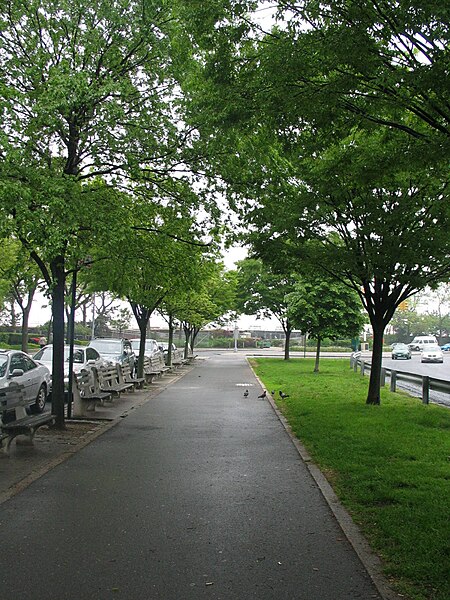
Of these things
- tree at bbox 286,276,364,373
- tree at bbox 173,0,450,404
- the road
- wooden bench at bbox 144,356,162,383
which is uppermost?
tree at bbox 173,0,450,404

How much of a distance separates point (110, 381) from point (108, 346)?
9146 mm

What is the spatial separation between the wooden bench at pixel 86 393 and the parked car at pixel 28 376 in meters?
0.91

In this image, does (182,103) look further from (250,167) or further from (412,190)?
(412,190)

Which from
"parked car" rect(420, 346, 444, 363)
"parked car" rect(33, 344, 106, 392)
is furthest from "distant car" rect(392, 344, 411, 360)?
"parked car" rect(33, 344, 106, 392)

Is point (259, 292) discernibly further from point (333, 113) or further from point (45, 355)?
point (333, 113)

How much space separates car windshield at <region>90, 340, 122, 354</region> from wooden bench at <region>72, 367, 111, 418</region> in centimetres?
1037

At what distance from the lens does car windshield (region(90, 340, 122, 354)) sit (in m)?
24.1

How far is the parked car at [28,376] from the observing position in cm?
1211

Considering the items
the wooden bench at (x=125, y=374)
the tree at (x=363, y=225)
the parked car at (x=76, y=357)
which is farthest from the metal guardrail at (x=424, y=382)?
the parked car at (x=76, y=357)

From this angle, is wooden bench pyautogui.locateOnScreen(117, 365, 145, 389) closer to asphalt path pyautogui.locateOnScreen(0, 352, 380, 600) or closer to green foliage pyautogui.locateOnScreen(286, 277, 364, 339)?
asphalt path pyautogui.locateOnScreen(0, 352, 380, 600)

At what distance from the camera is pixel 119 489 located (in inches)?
262

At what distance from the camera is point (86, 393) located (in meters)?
13.0

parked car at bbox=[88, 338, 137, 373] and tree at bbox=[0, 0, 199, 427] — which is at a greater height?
tree at bbox=[0, 0, 199, 427]

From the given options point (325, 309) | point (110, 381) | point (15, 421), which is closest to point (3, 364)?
point (110, 381)
